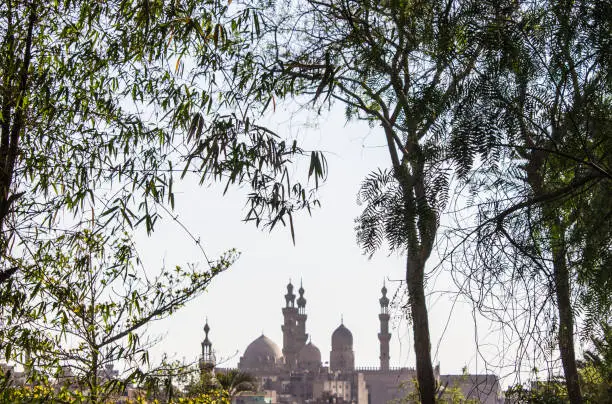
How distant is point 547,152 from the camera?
3.21 metres

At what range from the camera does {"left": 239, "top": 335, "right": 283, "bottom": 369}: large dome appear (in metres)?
50.0

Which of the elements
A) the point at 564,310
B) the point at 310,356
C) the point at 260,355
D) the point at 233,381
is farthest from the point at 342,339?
the point at 564,310

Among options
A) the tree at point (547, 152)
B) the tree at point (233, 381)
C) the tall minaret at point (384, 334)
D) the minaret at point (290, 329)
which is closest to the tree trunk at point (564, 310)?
the tree at point (547, 152)

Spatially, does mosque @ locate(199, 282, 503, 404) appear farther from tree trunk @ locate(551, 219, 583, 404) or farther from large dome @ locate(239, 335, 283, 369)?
tree trunk @ locate(551, 219, 583, 404)

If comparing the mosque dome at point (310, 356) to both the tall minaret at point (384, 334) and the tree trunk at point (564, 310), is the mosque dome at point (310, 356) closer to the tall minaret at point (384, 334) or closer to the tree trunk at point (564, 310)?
the tall minaret at point (384, 334)

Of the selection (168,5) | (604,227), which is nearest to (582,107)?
(604,227)

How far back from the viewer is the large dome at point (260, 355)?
5003cm

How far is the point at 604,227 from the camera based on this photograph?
3.23 metres

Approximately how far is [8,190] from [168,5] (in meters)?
1.15

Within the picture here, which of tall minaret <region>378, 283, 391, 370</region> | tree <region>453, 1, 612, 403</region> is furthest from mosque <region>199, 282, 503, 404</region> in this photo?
tree <region>453, 1, 612, 403</region>

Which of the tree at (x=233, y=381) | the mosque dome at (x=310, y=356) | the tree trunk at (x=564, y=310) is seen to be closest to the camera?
the tree trunk at (x=564, y=310)

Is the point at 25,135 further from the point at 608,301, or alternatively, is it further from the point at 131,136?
the point at 608,301

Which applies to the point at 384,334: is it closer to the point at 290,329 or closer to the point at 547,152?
the point at 290,329

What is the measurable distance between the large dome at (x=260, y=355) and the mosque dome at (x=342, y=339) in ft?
12.0
